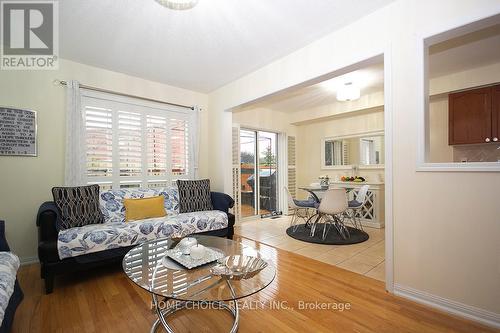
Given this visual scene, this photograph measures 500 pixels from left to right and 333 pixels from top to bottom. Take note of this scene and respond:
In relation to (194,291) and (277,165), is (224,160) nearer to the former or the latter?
(277,165)

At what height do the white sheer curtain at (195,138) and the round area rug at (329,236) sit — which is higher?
the white sheer curtain at (195,138)

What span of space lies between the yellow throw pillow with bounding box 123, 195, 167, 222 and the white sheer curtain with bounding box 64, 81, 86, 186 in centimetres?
70

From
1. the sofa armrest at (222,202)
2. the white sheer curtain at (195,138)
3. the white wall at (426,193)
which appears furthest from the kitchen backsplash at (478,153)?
the white sheer curtain at (195,138)

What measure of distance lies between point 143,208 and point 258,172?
292cm

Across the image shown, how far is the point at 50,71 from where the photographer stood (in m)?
2.88

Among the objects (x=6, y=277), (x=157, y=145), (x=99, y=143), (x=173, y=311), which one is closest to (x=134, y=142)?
(x=157, y=145)

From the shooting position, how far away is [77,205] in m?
2.58

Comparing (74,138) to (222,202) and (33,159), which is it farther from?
(222,202)

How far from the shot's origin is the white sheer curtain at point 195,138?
409cm

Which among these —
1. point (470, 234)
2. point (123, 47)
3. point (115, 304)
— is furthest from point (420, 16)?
point (115, 304)

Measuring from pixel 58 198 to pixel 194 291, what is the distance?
85.6 inches

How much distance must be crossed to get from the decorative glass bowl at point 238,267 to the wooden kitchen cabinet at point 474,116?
11.8 feet

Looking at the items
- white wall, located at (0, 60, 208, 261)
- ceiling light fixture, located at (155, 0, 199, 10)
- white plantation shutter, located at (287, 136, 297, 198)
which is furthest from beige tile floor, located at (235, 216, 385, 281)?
ceiling light fixture, located at (155, 0, 199, 10)

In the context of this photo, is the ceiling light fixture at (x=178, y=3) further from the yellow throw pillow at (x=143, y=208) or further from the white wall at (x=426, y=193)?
the yellow throw pillow at (x=143, y=208)
